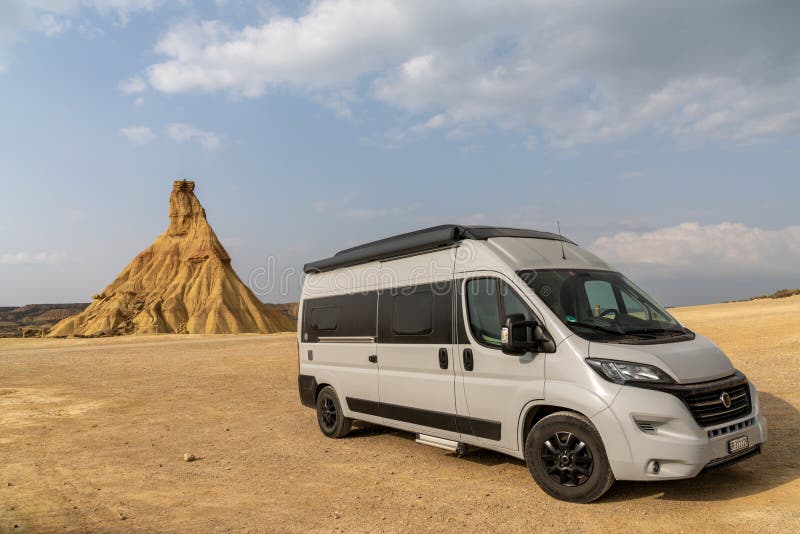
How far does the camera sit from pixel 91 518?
577 cm

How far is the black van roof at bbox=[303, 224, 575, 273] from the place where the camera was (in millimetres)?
7007

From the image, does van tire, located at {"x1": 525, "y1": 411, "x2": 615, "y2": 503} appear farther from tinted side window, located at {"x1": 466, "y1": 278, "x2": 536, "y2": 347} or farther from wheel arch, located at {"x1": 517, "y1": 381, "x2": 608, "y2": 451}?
tinted side window, located at {"x1": 466, "y1": 278, "x2": 536, "y2": 347}

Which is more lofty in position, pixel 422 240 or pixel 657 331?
pixel 422 240

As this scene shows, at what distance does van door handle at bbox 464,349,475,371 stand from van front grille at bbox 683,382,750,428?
7.28ft

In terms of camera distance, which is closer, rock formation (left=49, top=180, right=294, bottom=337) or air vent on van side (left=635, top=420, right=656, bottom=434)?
air vent on van side (left=635, top=420, right=656, bottom=434)

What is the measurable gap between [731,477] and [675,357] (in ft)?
6.13

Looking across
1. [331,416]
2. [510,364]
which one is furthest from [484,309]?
[331,416]

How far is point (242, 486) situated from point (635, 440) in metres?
4.39

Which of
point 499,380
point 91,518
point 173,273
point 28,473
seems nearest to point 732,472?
point 499,380

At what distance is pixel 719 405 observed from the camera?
541cm

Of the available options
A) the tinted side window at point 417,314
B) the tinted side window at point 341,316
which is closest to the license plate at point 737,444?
the tinted side window at point 417,314

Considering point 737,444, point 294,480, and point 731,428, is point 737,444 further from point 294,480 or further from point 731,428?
point 294,480

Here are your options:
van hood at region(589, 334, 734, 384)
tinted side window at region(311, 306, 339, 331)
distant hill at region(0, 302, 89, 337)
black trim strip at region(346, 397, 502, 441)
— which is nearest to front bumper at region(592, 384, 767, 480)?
van hood at region(589, 334, 734, 384)

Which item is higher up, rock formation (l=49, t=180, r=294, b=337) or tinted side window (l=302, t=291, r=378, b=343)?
rock formation (l=49, t=180, r=294, b=337)
